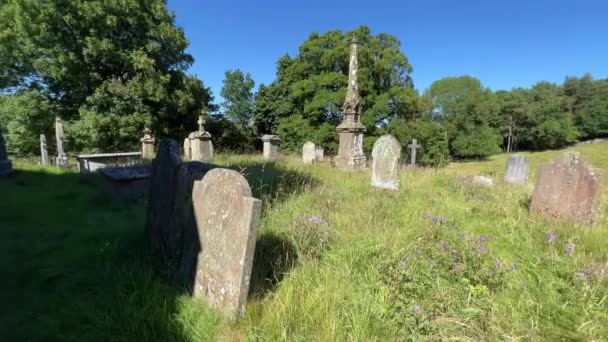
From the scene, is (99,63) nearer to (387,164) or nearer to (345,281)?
(387,164)

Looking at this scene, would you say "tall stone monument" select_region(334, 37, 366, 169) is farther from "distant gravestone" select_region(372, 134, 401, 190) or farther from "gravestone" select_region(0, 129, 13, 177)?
"gravestone" select_region(0, 129, 13, 177)

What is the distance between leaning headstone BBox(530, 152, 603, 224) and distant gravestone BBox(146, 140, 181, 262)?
494 cm

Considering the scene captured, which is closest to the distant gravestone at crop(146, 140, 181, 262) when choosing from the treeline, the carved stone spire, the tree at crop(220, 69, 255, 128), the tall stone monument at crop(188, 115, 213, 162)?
the carved stone spire

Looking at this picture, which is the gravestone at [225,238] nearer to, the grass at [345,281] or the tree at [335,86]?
the grass at [345,281]

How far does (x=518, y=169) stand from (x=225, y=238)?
8.55 metres

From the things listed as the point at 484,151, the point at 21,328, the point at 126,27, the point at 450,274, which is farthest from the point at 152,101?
the point at 484,151

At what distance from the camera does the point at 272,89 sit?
84.8 ft

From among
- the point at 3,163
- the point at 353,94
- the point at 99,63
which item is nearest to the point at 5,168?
the point at 3,163

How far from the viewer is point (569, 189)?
411cm

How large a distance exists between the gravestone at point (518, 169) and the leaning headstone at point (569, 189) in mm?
3878

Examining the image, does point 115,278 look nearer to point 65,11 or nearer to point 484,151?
point 65,11

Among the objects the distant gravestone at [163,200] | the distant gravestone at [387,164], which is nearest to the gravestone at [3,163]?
the distant gravestone at [163,200]

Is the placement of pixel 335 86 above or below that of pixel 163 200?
above

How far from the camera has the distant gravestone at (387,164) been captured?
18.5 feet
